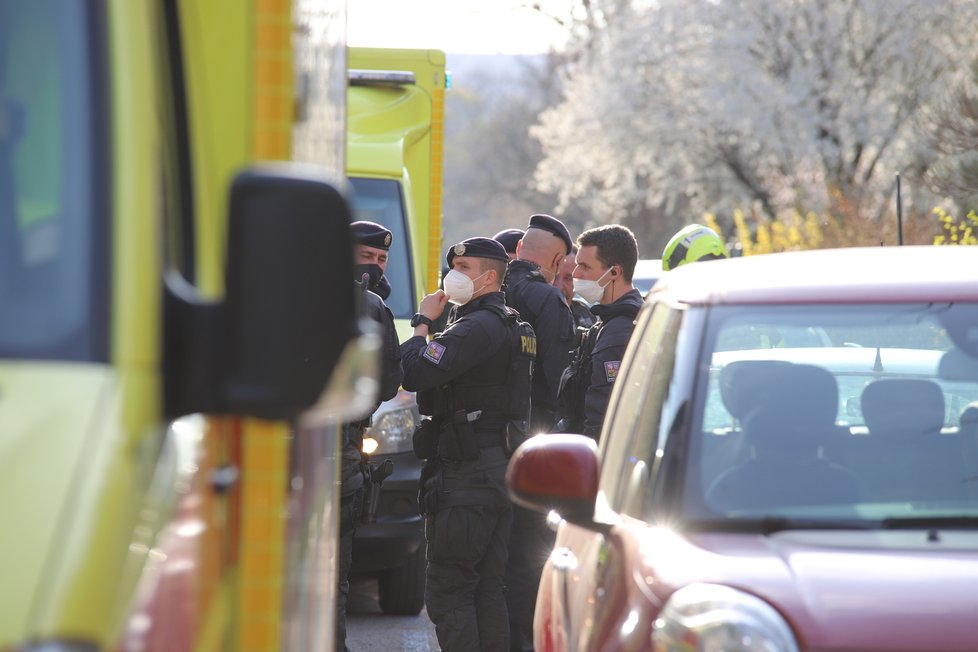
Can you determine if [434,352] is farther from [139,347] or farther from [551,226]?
[139,347]

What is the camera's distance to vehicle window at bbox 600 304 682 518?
3775 millimetres

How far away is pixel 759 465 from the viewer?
143 inches

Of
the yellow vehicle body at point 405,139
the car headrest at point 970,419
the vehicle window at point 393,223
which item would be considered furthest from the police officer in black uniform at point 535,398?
the car headrest at point 970,419

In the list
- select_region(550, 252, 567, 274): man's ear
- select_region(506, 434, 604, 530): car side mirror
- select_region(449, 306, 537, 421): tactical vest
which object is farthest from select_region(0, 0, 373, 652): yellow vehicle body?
select_region(550, 252, 567, 274): man's ear

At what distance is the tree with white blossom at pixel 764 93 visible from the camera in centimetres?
3456

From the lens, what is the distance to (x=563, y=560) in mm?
4473

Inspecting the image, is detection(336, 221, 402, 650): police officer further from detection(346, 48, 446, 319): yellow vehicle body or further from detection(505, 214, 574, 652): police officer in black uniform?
detection(346, 48, 446, 319): yellow vehicle body

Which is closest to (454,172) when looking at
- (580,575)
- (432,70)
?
(432,70)

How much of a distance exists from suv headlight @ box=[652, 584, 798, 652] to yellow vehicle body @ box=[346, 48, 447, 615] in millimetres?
4313

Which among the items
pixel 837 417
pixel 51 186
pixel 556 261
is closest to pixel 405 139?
pixel 556 261

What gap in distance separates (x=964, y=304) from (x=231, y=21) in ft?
6.29

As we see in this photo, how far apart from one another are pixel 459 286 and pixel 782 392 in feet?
10.7

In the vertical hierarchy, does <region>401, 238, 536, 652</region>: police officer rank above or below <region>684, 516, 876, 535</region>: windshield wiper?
below

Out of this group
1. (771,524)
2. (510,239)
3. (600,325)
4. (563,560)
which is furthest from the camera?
(510,239)
